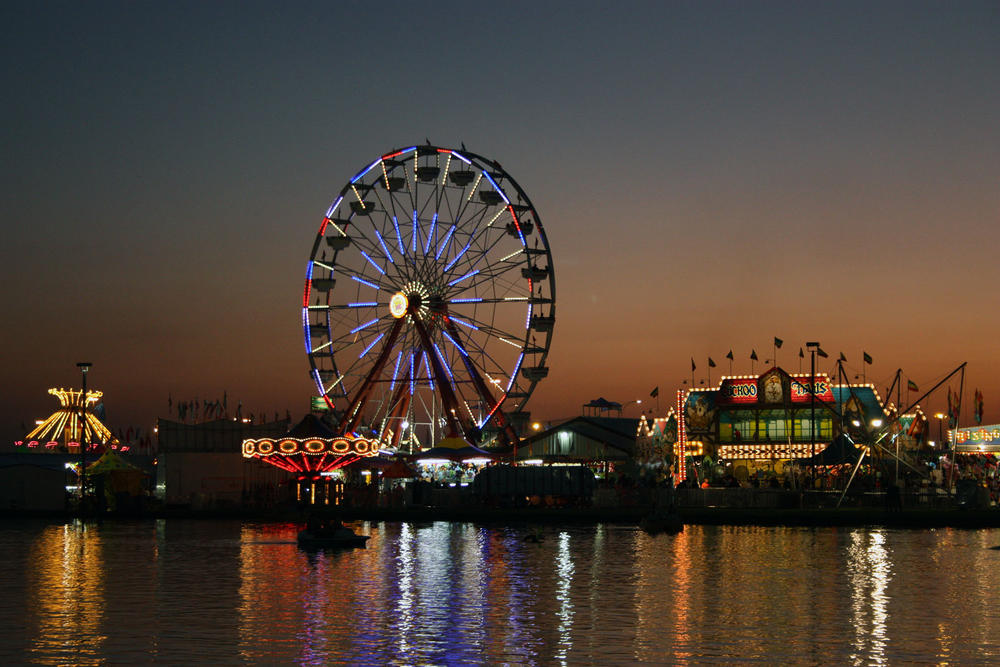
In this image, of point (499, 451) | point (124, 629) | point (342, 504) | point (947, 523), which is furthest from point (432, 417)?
point (124, 629)

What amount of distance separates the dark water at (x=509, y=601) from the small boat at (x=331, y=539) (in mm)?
1553

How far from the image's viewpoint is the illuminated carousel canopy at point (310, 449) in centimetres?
6725

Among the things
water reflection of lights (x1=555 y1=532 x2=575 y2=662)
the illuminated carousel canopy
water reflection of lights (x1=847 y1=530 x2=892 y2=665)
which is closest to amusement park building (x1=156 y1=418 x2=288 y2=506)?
the illuminated carousel canopy

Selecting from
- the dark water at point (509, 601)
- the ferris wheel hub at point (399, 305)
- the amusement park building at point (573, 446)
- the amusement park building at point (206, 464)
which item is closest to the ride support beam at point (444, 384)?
the ferris wheel hub at point (399, 305)

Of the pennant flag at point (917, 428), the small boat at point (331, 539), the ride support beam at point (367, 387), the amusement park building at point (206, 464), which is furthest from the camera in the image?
the pennant flag at point (917, 428)

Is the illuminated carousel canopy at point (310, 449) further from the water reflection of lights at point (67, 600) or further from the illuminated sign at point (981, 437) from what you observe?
the illuminated sign at point (981, 437)

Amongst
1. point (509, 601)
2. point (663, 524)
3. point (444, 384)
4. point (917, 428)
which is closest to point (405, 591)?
point (509, 601)

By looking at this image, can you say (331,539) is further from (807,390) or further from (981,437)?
(981,437)

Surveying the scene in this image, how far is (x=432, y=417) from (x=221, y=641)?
51623 millimetres

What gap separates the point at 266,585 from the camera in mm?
32344

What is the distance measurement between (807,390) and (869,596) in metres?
47.4

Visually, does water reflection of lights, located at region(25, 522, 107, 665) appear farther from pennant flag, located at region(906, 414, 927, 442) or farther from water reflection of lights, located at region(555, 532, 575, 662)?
pennant flag, located at region(906, 414, 927, 442)

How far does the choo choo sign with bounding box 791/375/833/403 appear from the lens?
75.9m

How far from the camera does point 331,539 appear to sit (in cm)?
4372
